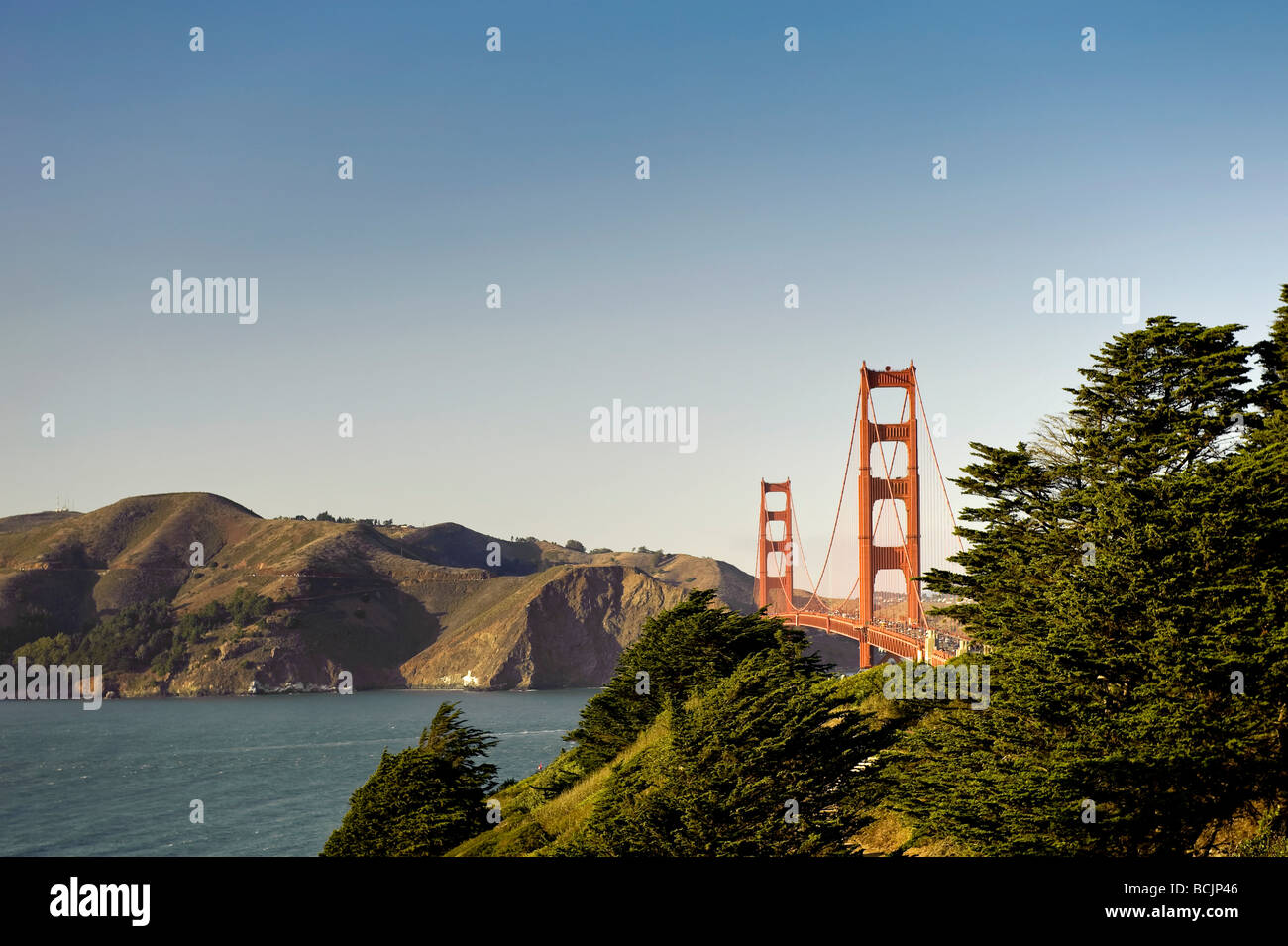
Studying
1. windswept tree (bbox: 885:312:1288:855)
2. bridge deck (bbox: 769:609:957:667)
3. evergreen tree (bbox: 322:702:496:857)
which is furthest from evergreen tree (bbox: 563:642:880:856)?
bridge deck (bbox: 769:609:957:667)

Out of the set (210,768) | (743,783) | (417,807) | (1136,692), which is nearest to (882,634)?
(417,807)

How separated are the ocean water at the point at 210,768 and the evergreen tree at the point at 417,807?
111ft

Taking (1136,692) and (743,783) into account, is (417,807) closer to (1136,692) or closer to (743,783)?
(743,783)

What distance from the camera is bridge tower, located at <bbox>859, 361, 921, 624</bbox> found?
7281 cm

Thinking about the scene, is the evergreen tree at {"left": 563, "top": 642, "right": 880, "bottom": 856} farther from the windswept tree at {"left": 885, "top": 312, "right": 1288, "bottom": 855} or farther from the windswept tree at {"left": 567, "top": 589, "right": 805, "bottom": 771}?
the windswept tree at {"left": 567, "top": 589, "right": 805, "bottom": 771}

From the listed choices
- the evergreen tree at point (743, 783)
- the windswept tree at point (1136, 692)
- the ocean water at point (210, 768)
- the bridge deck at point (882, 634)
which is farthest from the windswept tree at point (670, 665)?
the ocean water at point (210, 768)

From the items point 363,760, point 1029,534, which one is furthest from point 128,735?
point 1029,534

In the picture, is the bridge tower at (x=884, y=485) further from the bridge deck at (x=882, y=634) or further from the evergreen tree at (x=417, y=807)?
the evergreen tree at (x=417, y=807)

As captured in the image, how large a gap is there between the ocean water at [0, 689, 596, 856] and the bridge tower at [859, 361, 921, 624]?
32.3 meters

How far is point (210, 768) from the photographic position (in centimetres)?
10600

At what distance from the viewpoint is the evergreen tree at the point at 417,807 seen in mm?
30125

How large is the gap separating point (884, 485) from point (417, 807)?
54.2 m
